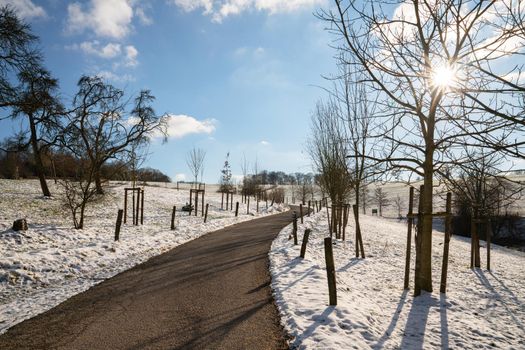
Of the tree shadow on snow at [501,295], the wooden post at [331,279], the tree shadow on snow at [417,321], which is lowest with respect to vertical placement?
the tree shadow on snow at [501,295]

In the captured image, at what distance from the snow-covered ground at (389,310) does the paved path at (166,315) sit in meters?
0.51

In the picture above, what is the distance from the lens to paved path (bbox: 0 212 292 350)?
4.61 m

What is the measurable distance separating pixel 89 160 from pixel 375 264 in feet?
44.6

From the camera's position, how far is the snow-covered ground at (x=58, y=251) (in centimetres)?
698

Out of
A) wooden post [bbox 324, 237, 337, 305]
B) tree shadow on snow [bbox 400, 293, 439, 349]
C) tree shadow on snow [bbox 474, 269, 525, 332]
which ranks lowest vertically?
tree shadow on snow [bbox 474, 269, 525, 332]

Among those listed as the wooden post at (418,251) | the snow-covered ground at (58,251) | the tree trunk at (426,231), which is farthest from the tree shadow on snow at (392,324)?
the snow-covered ground at (58,251)

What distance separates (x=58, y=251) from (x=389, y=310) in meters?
9.32

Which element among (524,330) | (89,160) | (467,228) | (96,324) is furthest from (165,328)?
(467,228)

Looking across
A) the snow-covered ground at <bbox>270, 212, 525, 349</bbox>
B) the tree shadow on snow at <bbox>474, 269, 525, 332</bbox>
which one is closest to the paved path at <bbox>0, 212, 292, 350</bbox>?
the snow-covered ground at <bbox>270, 212, 525, 349</bbox>

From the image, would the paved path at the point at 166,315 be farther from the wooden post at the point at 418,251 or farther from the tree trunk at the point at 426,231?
the tree trunk at the point at 426,231

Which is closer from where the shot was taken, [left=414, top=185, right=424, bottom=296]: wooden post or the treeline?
[left=414, top=185, right=424, bottom=296]: wooden post

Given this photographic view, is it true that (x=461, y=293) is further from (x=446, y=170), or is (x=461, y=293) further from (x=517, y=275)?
(x=517, y=275)

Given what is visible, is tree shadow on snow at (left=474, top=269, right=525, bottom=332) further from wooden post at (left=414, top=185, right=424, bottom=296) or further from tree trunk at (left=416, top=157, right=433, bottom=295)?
wooden post at (left=414, top=185, right=424, bottom=296)

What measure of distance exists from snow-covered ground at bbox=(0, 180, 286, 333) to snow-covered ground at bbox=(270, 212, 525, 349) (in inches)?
181
